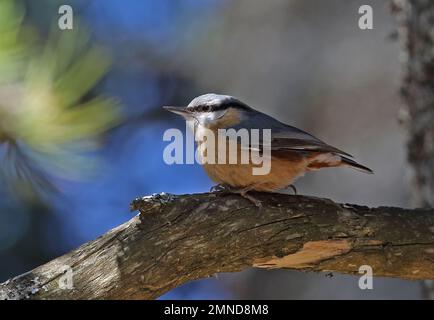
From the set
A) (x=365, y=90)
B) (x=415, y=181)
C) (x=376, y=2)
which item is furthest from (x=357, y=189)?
(x=376, y=2)

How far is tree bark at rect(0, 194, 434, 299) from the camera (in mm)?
2545

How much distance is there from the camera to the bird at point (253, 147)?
3.05 meters

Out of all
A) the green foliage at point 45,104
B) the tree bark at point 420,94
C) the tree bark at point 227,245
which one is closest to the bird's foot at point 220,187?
the tree bark at point 227,245

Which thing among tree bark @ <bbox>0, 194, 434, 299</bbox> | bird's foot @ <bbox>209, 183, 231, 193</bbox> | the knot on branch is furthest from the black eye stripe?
the knot on branch

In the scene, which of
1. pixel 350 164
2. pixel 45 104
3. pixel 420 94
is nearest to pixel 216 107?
pixel 350 164

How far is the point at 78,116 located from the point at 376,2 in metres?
3.90

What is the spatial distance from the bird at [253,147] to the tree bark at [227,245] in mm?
120

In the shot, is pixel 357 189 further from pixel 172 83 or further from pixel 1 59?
pixel 1 59

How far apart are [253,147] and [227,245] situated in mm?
516

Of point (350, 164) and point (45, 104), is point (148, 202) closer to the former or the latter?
point (45, 104)

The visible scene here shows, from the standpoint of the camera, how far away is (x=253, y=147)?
3.10 m

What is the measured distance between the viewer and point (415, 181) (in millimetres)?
3930

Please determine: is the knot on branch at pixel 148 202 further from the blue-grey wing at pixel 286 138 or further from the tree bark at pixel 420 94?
the tree bark at pixel 420 94

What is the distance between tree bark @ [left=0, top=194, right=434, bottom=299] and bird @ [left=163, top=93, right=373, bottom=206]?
12 centimetres
